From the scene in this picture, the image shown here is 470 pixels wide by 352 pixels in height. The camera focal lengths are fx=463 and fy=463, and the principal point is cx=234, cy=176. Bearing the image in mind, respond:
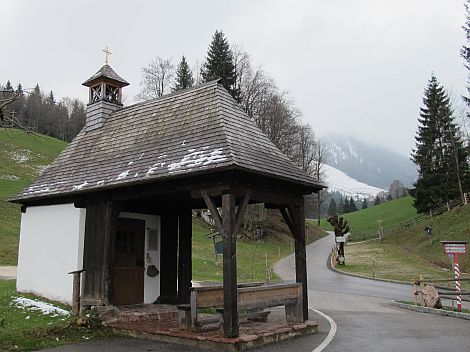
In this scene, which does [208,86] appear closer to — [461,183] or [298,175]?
[298,175]

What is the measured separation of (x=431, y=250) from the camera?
35250 millimetres

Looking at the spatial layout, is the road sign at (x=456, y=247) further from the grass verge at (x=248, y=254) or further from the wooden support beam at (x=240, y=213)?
the grass verge at (x=248, y=254)

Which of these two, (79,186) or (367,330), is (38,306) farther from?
(367,330)

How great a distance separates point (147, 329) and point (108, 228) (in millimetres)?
2816

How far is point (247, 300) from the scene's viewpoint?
9.47 metres

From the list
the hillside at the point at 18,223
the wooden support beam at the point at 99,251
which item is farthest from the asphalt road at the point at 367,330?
the hillside at the point at 18,223

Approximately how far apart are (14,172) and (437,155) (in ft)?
142

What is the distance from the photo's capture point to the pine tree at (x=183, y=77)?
48.4 metres

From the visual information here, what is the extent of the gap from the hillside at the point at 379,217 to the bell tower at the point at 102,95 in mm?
45395

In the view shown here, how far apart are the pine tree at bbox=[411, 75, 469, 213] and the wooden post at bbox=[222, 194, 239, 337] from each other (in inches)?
1574

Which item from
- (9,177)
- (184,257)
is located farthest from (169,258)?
(9,177)

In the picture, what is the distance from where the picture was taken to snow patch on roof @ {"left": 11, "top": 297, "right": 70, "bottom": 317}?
11.3 metres

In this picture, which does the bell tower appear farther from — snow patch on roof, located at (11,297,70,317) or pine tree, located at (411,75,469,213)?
pine tree, located at (411,75,469,213)

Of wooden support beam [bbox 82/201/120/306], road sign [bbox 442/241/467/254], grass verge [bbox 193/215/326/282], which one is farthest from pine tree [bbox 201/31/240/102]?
wooden support beam [bbox 82/201/120/306]
